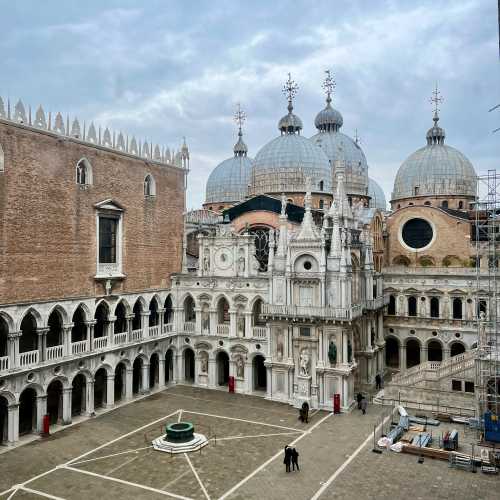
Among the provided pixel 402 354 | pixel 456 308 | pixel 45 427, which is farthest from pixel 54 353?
pixel 456 308

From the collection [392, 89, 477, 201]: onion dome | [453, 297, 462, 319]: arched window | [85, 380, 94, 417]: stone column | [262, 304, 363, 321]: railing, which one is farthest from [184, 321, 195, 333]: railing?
[392, 89, 477, 201]: onion dome

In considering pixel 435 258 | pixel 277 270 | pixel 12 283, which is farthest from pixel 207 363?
pixel 435 258

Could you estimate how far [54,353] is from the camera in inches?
1177

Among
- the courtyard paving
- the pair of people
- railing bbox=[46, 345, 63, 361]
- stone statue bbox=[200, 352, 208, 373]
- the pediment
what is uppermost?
the pediment

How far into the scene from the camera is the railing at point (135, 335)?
1400 inches

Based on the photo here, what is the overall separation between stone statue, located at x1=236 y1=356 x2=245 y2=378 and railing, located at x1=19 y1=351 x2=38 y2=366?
14.0 metres

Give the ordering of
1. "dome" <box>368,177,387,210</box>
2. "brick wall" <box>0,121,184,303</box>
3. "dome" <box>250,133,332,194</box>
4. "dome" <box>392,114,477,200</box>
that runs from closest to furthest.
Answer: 1. "brick wall" <box>0,121,184,303</box>
2. "dome" <box>250,133,332,194</box>
3. "dome" <box>392,114,477,200</box>
4. "dome" <box>368,177,387,210</box>

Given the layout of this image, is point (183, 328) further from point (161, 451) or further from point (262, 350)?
point (161, 451)

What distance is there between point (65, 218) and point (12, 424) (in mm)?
11432

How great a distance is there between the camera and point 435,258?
46844 mm

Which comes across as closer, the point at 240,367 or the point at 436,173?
the point at 240,367

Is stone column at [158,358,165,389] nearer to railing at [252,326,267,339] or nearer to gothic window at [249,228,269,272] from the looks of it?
railing at [252,326,267,339]

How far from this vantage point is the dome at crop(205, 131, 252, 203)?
6481 centimetres

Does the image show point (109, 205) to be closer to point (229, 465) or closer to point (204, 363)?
point (204, 363)
